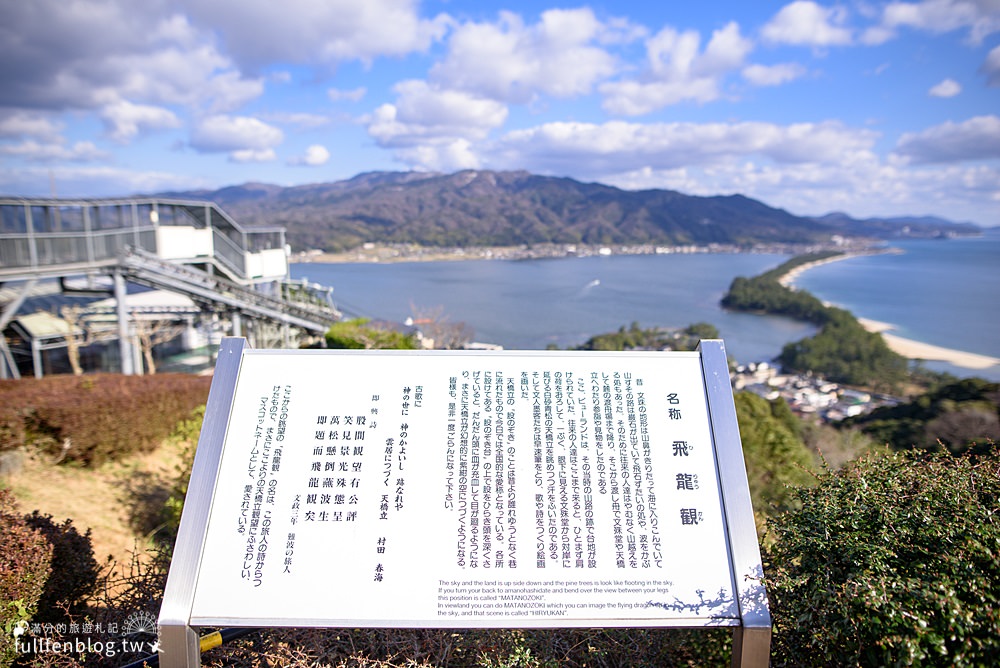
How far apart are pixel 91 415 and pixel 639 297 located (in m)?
45.2

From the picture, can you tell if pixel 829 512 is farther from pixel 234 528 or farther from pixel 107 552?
pixel 107 552

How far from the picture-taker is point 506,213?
3858 inches

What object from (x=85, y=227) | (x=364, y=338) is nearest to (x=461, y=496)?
(x=364, y=338)

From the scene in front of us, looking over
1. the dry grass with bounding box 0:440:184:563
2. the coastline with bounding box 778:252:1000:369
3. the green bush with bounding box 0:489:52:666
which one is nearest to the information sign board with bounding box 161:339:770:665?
the green bush with bounding box 0:489:52:666

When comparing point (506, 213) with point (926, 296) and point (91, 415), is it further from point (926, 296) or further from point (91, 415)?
point (91, 415)

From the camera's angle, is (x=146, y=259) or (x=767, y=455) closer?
(x=767, y=455)

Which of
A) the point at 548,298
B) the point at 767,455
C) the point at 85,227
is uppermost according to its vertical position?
the point at 85,227

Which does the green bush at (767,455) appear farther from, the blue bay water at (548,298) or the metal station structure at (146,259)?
the blue bay water at (548,298)

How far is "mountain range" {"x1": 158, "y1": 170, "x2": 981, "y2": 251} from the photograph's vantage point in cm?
7731

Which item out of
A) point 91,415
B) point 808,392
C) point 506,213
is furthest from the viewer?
point 506,213

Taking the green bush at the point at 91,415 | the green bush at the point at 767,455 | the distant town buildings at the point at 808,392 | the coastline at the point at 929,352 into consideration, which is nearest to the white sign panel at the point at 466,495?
the green bush at the point at 91,415

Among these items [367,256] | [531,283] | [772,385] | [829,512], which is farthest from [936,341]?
[829,512]

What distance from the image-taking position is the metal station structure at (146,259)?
34.9 feet

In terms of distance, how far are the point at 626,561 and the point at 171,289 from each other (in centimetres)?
1372
